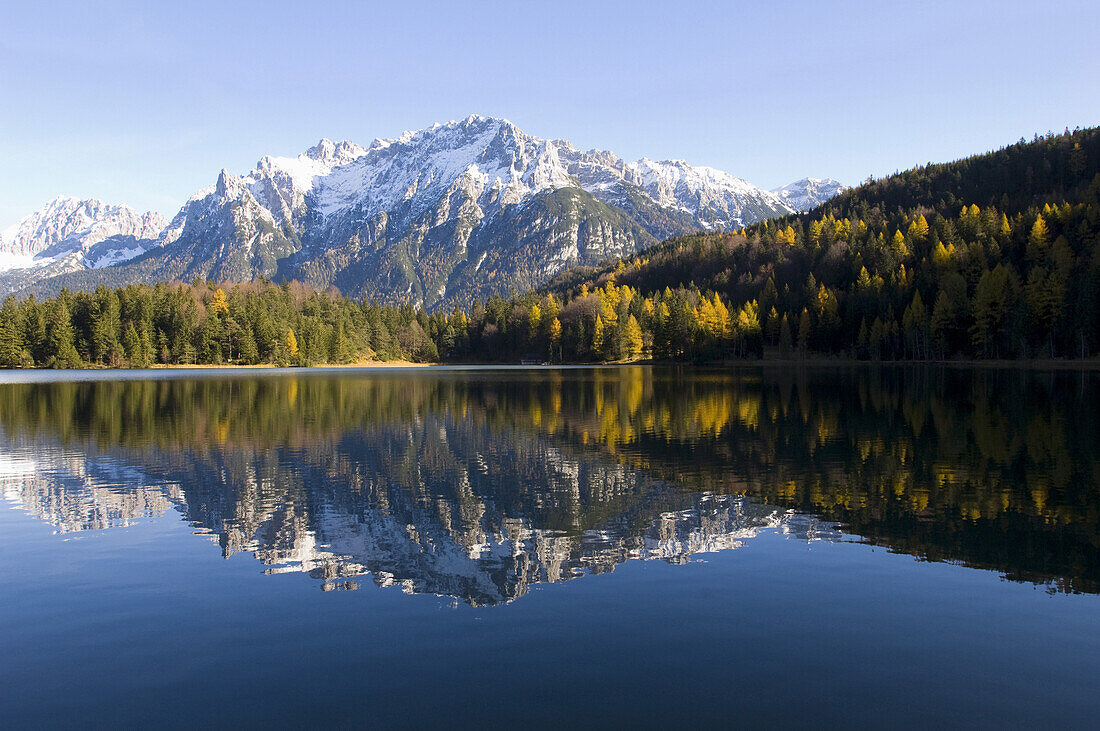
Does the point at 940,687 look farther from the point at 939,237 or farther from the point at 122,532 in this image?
the point at 939,237

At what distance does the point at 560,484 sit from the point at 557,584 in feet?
34.9

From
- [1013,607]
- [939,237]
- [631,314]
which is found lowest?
[1013,607]

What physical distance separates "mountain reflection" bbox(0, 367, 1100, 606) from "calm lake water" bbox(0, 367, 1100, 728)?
0.52 feet

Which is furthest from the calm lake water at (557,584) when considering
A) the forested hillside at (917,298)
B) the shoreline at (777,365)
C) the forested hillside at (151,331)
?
the forested hillside at (151,331)

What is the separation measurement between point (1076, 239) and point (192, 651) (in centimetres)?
16787

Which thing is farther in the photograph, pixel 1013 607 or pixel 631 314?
pixel 631 314

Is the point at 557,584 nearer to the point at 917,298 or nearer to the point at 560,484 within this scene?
the point at 560,484

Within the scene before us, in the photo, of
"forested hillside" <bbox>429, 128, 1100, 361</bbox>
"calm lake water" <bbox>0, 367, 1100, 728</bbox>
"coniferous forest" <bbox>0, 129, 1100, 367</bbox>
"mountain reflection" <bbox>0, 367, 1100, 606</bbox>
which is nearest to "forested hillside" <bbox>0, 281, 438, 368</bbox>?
"coniferous forest" <bbox>0, 129, 1100, 367</bbox>

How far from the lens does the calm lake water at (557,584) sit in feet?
33.8

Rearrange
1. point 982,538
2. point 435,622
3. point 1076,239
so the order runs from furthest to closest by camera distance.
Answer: point 1076,239
point 982,538
point 435,622

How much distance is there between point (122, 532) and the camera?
20438mm

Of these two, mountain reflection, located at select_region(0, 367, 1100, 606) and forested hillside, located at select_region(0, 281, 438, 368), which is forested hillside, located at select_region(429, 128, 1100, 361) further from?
forested hillside, located at select_region(0, 281, 438, 368)

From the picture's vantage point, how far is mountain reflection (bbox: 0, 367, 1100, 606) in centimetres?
1766

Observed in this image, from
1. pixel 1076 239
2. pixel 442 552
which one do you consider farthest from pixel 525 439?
pixel 1076 239
